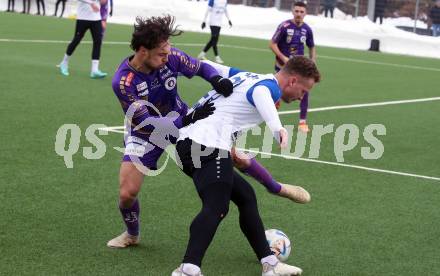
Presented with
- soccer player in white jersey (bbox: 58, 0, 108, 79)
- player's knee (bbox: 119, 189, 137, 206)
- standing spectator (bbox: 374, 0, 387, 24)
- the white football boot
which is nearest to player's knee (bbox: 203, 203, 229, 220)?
player's knee (bbox: 119, 189, 137, 206)

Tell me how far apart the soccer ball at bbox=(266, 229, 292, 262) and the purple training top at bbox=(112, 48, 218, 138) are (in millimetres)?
1192

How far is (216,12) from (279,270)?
1917 centimetres

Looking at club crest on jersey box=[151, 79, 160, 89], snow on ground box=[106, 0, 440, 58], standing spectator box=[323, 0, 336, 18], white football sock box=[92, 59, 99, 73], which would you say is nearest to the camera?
club crest on jersey box=[151, 79, 160, 89]

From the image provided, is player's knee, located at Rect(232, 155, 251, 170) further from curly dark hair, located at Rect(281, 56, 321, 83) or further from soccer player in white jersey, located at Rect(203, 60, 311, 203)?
curly dark hair, located at Rect(281, 56, 321, 83)

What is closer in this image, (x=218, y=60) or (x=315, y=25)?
(x=218, y=60)

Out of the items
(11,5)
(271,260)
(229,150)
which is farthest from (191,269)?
(11,5)

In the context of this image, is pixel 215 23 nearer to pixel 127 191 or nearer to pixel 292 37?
pixel 292 37

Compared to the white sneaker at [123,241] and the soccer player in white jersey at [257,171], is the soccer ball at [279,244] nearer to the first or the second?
the soccer player in white jersey at [257,171]

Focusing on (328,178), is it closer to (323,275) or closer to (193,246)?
(323,275)

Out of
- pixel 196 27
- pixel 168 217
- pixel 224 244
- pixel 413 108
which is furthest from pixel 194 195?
pixel 196 27

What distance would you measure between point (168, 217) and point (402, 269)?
83.6 inches

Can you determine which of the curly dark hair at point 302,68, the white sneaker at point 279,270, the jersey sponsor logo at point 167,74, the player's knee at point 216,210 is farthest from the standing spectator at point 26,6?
the player's knee at point 216,210

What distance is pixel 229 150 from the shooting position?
5.64 meters

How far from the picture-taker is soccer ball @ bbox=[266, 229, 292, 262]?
6141 millimetres
